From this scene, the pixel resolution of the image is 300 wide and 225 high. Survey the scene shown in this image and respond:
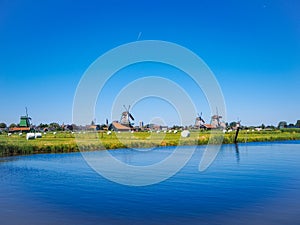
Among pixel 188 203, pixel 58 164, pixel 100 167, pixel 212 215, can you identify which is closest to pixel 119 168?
pixel 100 167

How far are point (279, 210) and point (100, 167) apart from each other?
14.1m

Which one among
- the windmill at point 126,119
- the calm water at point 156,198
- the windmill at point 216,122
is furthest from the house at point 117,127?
the calm water at point 156,198

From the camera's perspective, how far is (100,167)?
23.6 m

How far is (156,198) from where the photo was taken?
46.9 ft

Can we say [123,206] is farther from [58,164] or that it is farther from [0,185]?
[58,164]

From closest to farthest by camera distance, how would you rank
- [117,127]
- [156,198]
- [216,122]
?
[156,198], [117,127], [216,122]

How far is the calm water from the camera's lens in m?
11.4

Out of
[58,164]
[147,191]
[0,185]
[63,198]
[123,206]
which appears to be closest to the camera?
[123,206]

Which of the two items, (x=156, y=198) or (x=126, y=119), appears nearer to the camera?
(x=156, y=198)

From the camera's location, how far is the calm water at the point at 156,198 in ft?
37.2

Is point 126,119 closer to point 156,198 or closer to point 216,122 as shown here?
point 216,122

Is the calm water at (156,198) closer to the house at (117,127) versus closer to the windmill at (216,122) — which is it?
the house at (117,127)

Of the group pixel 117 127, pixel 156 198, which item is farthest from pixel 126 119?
pixel 156 198

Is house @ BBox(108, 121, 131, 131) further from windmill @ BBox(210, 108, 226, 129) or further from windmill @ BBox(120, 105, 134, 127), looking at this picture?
windmill @ BBox(210, 108, 226, 129)
